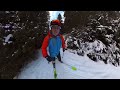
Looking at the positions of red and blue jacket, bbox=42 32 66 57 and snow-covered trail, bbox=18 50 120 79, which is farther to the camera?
snow-covered trail, bbox=18 50 120 79

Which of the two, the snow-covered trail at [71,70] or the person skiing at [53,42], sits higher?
the person skiing at [53,42]

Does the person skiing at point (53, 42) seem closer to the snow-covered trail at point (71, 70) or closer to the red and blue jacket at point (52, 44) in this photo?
the red and blue jacket at point (52, 44)

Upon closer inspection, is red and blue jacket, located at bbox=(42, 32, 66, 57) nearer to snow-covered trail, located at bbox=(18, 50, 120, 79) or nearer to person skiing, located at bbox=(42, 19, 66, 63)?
person skiing, located at bbox=(42, 19, 66, 63)

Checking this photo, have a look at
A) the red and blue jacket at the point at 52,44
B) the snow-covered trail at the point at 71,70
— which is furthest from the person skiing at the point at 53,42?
the snow-covered trail at the point at 71,70

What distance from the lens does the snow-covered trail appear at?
20.7 feet

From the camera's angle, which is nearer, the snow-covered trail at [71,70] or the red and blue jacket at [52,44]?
the red and blue jacket at [52,44]

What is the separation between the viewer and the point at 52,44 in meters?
6.30

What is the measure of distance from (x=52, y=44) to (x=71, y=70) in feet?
2.57

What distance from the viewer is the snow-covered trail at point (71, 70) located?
20.7 feet

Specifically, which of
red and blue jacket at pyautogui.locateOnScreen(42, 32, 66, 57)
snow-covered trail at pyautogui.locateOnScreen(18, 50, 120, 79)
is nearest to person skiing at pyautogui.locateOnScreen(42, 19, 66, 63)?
red and blue jacket at pyautogui.locateOnScreen(42, 32, 66, 57)

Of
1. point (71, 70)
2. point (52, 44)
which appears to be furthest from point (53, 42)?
point (71, 70)
